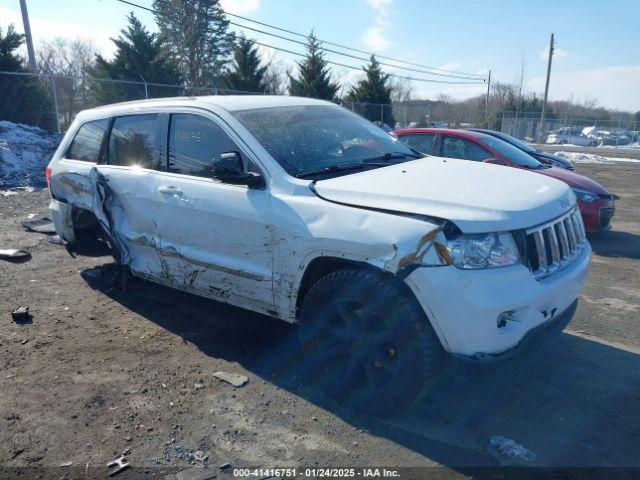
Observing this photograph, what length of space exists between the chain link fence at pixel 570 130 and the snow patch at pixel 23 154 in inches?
1122

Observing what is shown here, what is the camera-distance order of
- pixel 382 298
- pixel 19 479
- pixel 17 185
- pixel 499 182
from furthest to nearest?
pixel 17 185 < pixel 499 182 < pixel 382 298 < pixel 19 479

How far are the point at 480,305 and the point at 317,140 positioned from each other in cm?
187

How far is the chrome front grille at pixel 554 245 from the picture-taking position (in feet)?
9.89

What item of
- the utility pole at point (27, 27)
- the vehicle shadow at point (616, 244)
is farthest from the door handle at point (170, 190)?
the utility pole at point (27, 27)

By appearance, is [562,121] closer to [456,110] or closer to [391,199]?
[456,110]

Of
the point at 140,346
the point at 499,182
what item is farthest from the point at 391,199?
the point at 140,346

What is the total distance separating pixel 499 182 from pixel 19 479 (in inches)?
130

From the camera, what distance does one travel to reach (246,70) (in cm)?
2783

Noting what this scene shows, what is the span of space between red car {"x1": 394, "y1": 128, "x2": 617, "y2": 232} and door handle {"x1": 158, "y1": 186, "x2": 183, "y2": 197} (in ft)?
15.0

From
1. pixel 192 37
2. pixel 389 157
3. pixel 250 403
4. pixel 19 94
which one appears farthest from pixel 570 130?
pixel 250 403

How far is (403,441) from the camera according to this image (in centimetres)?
298

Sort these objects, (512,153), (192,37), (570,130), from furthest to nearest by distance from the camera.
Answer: (570,130) → (192,37) → (512,153)

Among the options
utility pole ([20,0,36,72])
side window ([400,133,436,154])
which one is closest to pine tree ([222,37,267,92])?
utility pole ([20,0,36,72])

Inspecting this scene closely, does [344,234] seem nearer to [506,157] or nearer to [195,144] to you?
[195,144]
